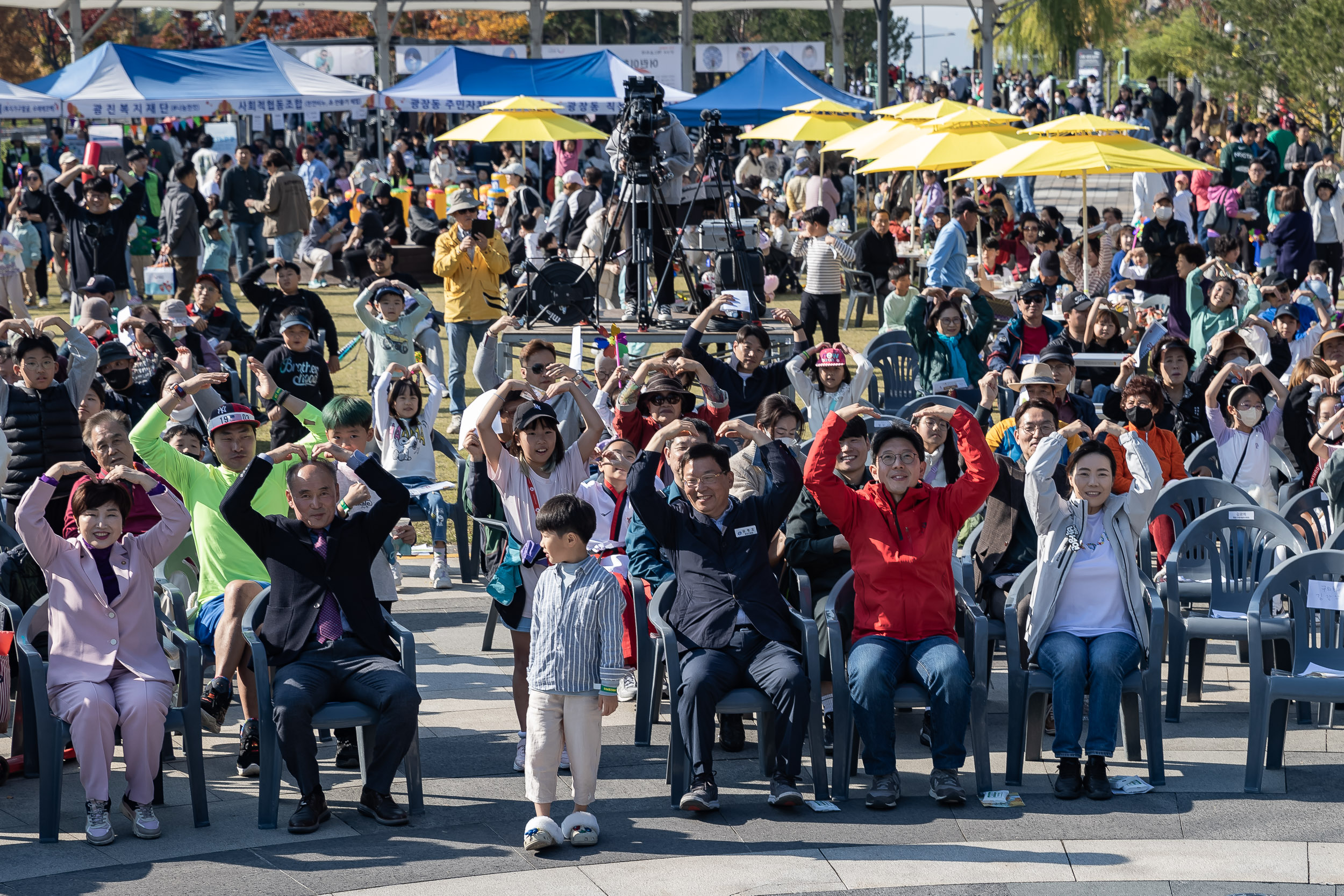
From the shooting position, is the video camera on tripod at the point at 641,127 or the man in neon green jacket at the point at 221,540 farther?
the video camera on tripod at the point at 641,127

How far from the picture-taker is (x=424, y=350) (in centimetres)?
1222

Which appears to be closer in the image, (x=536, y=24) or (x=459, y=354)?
(x=459, y=354)

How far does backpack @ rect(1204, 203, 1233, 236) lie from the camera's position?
1994cm

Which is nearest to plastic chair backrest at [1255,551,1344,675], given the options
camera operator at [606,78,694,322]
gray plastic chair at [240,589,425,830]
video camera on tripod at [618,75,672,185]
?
gray plastic chair at [240,589,425,830]

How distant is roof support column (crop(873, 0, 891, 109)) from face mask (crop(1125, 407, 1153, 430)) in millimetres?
25561

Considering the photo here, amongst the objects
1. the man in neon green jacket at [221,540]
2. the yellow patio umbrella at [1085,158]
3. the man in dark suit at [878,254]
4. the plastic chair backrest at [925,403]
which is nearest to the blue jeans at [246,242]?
the man in dark suit at [878,254]

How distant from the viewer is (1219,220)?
786 inches

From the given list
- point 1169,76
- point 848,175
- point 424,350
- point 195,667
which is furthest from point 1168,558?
point 1169,76

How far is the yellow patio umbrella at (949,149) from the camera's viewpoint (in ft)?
55.5

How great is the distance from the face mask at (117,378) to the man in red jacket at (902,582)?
5308 millimetres

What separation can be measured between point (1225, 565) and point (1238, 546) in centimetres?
11

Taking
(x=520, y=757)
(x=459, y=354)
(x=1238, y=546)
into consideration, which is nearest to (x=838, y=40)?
(x=459, y=354)

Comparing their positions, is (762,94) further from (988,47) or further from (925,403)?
(925,403)

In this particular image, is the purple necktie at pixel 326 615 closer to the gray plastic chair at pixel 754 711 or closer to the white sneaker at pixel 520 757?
the white sneaker at pixel 520 757
